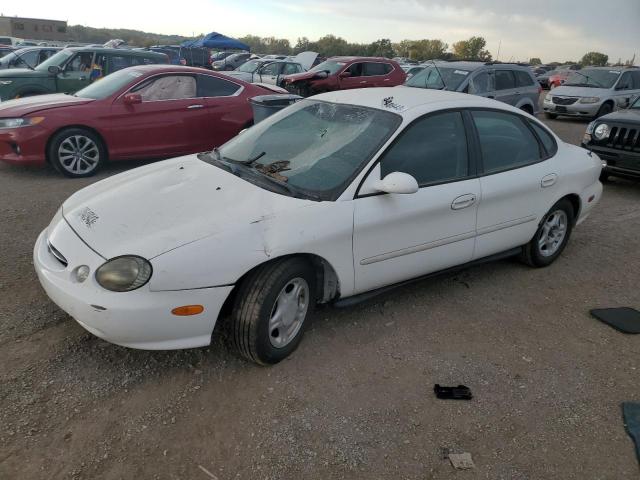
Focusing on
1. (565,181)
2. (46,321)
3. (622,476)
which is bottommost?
(622,476)

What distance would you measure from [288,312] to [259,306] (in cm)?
31

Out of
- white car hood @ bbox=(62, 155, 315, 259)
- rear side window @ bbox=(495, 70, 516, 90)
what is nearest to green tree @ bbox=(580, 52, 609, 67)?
rear side window @ bbox=(495, 70, 516, 90)

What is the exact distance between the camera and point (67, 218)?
3088 mm

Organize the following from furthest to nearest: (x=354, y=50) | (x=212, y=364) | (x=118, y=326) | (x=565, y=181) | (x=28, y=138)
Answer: (x=354, y=50) → (x=28, y=138) → (x=565, y=181) → (x=212, y=364) → (x=118, y=326)

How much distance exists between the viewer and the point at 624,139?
7141 mm

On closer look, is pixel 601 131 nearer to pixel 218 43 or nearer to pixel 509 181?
pixel 509 181

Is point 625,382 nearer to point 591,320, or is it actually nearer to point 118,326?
point 591,320

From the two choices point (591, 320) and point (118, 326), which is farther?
point (591, 320)

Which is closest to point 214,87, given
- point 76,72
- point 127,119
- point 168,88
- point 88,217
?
point 168,88

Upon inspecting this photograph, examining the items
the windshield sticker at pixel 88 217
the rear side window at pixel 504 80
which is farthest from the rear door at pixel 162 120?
the rear side window at pixel 504 80

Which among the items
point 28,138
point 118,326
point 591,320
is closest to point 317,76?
point 28,138

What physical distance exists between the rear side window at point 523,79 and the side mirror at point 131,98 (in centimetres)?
831

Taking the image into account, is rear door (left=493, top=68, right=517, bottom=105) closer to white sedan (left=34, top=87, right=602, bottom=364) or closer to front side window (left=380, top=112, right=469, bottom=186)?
white sedan (left=34, top=87, right=602, bottom=364)

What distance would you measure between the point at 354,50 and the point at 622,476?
63.4 metres
